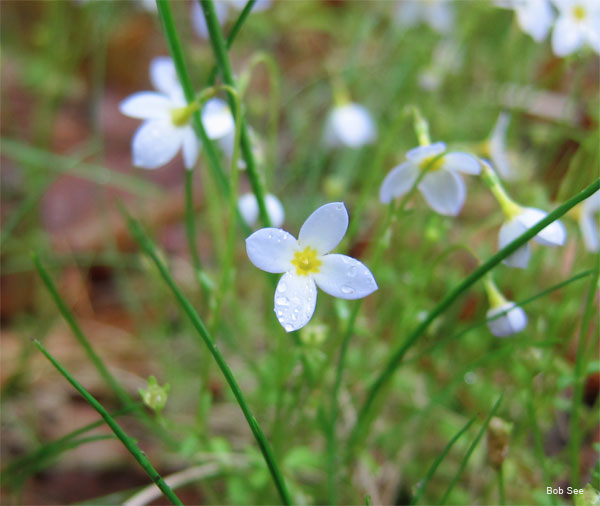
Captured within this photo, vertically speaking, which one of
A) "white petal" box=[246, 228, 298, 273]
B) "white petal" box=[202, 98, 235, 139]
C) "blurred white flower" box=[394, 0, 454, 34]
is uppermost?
"blurred white flower" box=[394, 0, 454, 34]

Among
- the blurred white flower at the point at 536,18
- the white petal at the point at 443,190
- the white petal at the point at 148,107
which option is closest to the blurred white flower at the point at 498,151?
the blurred white flower at the point at 536,18

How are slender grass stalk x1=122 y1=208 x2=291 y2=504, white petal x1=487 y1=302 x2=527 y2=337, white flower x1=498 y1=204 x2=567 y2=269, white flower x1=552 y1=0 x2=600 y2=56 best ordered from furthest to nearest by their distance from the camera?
1. white flower x1=552 y1=0 x2=600 y2=56
2. white petal x1=487 y1=302 x2=527 y2=337
3. white flower x1=498 y1=204 x2=567 y2=269
4. slender grass stalk x1=122 y1=208 x2=291 y2=504

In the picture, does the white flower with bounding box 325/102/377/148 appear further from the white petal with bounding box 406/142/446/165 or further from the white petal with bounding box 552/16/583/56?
the white petal with bounding box 406/142/446/165

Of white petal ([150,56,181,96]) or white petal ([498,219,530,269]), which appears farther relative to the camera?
white petal ([150,56,181,96])

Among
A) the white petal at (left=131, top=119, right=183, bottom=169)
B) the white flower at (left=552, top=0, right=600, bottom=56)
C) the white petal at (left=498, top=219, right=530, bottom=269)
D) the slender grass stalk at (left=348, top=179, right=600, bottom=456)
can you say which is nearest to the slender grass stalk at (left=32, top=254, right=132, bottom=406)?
the white petal at (left=131, top=119, right=183, bottom=169)

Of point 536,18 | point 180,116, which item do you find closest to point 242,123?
point 180,116

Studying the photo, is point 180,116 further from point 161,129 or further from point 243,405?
point 243,405
